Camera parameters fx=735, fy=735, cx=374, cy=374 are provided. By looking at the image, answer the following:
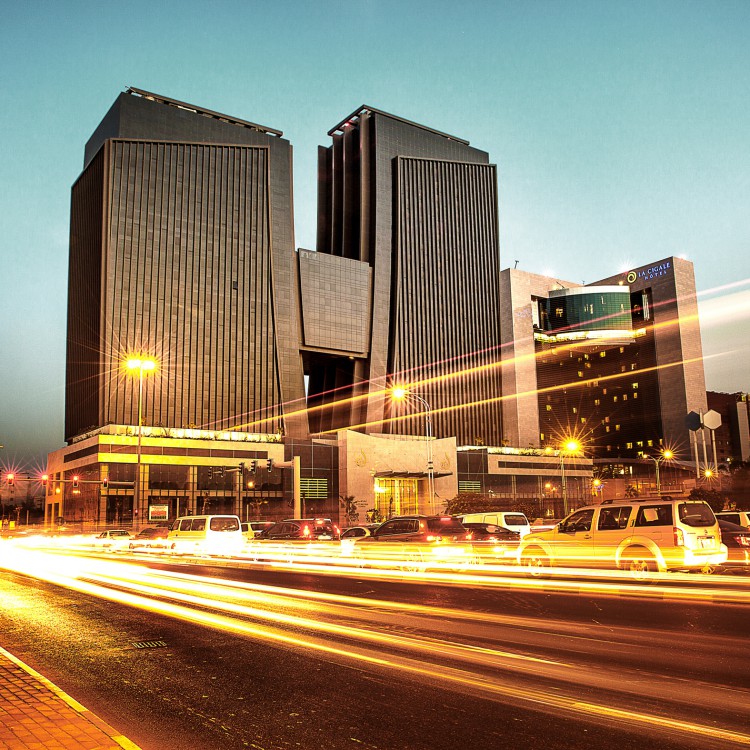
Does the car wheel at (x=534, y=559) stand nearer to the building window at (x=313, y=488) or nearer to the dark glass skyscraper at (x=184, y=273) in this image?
the building window at (x=313, y=488)

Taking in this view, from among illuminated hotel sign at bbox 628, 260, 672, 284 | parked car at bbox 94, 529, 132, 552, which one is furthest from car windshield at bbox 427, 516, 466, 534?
illuminated hotel sign at bbox 628, 260, 672, 284

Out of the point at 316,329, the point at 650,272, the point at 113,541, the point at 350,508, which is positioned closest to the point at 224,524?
the point at 113,541

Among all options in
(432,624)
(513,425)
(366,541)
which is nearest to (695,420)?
(513,425)

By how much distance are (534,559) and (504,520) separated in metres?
7.05

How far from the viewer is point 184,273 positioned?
8525cm

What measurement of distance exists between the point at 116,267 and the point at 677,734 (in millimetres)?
82560

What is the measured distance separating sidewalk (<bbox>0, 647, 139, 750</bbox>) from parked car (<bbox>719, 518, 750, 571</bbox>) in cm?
1894

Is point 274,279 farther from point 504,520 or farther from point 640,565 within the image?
point 640,565

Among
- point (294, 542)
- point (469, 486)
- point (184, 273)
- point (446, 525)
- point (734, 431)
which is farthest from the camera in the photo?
point (734, 431)

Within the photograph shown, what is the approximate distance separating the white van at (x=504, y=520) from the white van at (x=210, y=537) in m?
8.80

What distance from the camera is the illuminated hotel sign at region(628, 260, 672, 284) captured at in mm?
117688

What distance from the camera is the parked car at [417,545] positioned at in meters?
21.4

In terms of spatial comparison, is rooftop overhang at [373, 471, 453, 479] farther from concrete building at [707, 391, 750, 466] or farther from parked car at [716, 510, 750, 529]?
concrete building at [707, 391, 750, 466]

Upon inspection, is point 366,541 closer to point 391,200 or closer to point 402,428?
point 402,428
